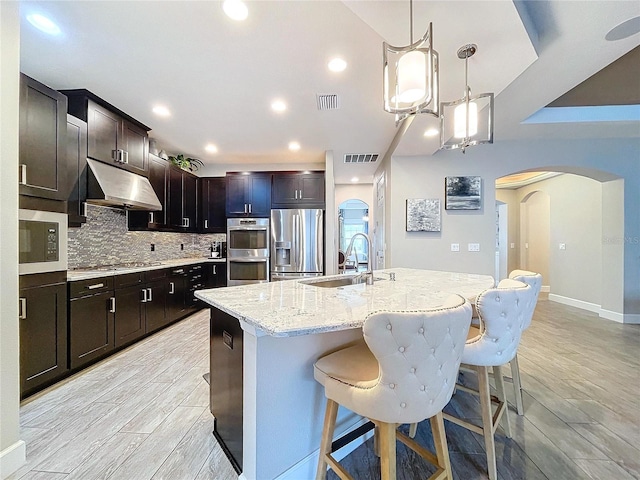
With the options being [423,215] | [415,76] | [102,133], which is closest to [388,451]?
[415,76]

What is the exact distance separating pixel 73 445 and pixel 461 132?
308 cm

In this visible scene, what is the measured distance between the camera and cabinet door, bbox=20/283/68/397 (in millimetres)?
1978

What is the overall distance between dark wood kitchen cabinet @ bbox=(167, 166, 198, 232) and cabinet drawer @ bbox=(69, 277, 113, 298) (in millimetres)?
1651

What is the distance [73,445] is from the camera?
5.17 ft

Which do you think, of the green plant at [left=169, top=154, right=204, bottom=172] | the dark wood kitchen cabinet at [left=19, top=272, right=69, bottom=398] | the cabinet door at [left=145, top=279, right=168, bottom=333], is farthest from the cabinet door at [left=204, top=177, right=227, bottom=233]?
the dark wood kitchen cabinet at [left=19, top=272, right=69, bottom=398]

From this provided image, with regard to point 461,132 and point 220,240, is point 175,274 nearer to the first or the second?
point 220,240

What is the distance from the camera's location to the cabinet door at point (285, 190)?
4.98 m

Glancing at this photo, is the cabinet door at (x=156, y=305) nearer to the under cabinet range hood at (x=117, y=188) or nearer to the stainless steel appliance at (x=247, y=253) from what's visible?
the under cabinet range hood at (x=117, y=188)

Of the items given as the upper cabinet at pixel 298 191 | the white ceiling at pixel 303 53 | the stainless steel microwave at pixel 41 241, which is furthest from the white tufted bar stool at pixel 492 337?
the upper cabinet at pixel 298 191

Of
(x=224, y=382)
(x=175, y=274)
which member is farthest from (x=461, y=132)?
(x=175, y=274)

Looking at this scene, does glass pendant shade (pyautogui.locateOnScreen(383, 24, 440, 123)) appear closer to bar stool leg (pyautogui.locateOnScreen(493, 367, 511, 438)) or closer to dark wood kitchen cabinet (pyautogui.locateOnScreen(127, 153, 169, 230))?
bar stool leg (pyautogui.locateOnScreen(493, 367, 511, 438))

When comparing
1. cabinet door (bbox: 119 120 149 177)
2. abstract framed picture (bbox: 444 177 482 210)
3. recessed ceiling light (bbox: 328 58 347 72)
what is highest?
recessed ceiling light (bbox: 328 58 347 72)

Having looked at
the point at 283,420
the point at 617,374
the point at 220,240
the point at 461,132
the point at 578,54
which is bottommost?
the point at 617,374

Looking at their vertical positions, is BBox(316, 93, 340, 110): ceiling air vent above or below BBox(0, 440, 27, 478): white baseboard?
above
